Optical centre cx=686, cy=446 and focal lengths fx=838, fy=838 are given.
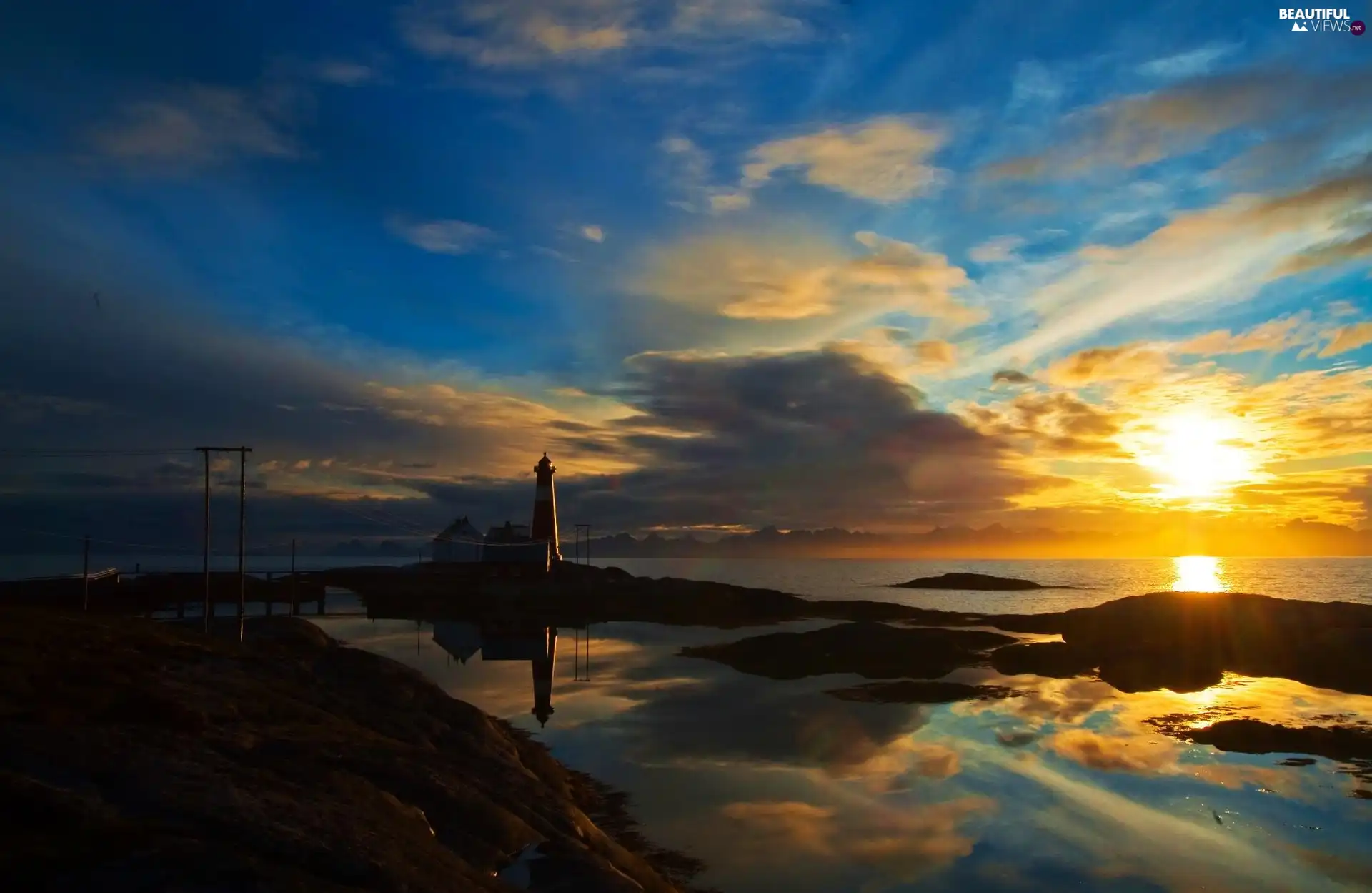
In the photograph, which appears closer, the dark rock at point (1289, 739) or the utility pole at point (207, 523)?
the dark rock at point (1289, 739)

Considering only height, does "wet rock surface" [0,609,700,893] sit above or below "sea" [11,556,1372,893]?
above

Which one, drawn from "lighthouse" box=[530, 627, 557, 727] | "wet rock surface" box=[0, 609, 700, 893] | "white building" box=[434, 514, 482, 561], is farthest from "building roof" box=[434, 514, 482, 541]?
"wet rock surface" box=[0, 609, 700, 893]

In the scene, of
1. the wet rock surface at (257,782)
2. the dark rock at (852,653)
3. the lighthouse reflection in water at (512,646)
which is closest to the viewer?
the wet rock surface at (257,782)

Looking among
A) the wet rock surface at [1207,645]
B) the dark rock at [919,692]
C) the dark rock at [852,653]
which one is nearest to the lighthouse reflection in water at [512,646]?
the dark rock at [852,653]

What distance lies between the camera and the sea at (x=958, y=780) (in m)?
17.3

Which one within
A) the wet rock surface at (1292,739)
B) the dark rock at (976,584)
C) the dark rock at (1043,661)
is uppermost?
the wet rock surface at (1292,739)

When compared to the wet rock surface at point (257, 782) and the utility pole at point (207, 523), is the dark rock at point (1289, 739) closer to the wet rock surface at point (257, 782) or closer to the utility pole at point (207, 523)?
the wet rock surface at point (257, 782)

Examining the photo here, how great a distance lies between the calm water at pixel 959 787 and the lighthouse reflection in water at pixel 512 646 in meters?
0.91

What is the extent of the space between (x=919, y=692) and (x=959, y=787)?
1570 cm

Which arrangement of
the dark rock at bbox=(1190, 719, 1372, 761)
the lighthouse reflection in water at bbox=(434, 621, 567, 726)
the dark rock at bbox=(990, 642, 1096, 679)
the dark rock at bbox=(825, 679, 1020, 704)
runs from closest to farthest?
the dark rock at bbox=(1190, 719, 1372, 761) → the dark rock at bbox=(825, 679, 1020, 704) → the lighthouse reflection in water at bbox=(434, 621, 567, 726) → the dark rock at bbox=(990, 642, 1096, 679)

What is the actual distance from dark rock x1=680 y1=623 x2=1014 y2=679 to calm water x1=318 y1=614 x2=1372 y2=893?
6.73 meters

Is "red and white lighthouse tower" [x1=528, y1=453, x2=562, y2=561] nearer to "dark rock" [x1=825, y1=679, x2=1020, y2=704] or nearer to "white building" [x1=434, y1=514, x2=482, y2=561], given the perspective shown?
"white building" [x1=434, y1=514, x2=482, y2=561]

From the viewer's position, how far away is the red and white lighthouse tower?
302 feet

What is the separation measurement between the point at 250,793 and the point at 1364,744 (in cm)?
3329
